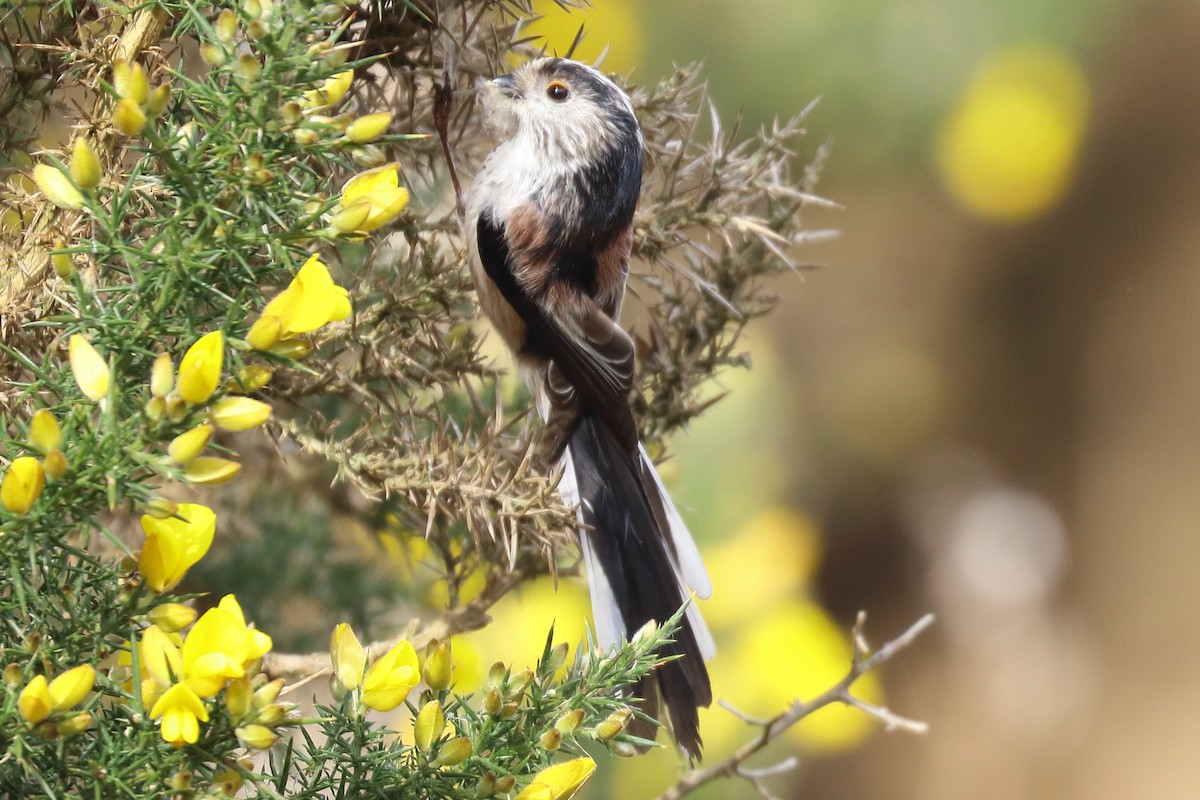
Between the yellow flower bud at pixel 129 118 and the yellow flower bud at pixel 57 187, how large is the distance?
0.05m

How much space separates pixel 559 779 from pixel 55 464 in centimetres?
29

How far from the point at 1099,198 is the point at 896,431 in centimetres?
98

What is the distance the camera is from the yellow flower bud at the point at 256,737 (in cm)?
51

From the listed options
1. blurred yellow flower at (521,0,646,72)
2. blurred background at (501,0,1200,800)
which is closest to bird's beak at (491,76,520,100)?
blurred yellow flower at (521,0,646,72)

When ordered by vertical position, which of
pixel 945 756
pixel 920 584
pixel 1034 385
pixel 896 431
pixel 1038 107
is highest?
pixel 1038 107

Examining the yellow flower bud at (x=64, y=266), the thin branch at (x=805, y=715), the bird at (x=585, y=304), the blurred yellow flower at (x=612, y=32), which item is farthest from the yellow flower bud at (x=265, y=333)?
the blurred yellow flower at (x=612, y=32)

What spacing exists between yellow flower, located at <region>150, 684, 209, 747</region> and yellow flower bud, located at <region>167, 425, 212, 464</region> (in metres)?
0.10

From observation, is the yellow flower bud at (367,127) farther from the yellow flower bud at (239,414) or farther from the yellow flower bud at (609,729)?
the yellow flower bud at (609,729)

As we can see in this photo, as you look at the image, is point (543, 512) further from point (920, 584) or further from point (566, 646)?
point (920, 584)

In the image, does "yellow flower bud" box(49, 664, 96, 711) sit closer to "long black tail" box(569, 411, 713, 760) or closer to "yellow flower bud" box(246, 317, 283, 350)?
"yellow flower bud" box(246, 317, 283, 350)

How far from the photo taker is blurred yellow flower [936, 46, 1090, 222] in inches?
123

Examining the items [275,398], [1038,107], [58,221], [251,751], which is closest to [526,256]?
[275,398]

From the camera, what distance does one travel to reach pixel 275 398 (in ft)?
2.66

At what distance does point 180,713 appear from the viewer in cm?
49
